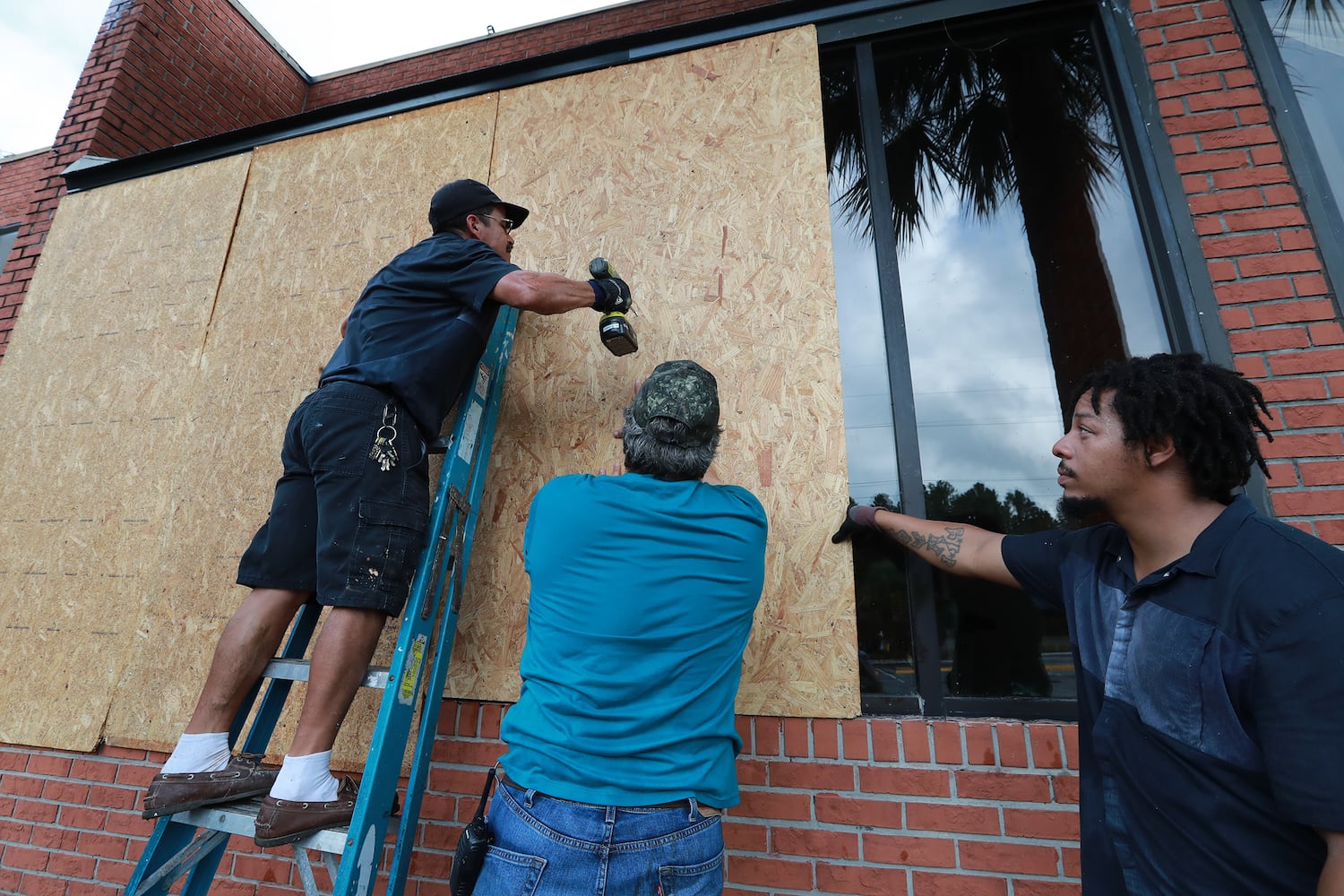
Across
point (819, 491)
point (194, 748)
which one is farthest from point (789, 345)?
point (194, 748)

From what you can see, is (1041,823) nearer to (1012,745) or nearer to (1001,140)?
(1012,745)

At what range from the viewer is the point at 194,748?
6.32 ft

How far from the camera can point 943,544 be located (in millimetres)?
1934

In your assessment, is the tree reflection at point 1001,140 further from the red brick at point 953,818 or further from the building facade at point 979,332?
the red brick at point 953,818

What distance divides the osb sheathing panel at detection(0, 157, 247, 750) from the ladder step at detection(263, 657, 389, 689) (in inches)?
46.2

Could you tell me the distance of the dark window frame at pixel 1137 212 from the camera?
7.11 ft

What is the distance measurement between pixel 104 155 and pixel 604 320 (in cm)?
421

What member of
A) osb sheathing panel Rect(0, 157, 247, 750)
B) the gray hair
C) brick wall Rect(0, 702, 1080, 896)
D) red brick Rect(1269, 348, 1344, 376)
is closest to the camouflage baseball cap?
the gray hair

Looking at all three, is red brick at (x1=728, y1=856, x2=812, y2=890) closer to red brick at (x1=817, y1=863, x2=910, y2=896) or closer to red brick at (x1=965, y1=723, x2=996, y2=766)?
red brick at (x1=817, y1=863, x2=910, y2=896)

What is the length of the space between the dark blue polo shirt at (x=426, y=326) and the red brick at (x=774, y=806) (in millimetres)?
1587

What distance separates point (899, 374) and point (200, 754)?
261 cm

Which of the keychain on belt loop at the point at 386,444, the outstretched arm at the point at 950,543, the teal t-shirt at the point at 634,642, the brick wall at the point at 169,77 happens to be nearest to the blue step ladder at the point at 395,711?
the keychain on belt loop at the point at 386,444

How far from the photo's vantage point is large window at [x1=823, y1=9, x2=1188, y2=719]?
2.23 m

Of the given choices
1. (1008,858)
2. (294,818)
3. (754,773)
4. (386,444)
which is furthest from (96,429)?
(1008,858)
